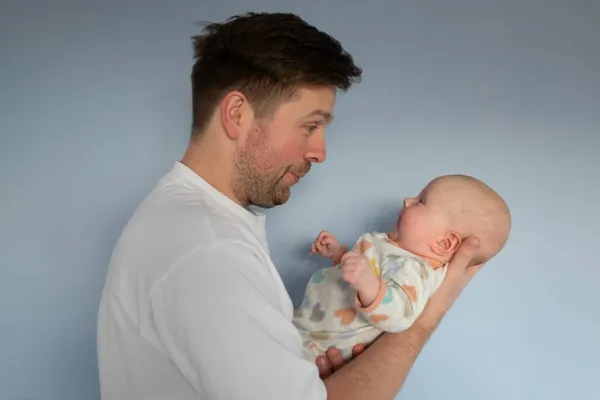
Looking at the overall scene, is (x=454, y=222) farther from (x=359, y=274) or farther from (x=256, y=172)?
(x=256, y=172)

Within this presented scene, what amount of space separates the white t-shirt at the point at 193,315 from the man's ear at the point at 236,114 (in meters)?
0.12

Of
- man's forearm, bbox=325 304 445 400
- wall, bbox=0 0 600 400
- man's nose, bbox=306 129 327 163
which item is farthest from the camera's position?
wall, bbox=0 0 600 400

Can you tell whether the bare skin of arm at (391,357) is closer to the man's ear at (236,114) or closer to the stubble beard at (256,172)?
the stubble beard at (256,172)

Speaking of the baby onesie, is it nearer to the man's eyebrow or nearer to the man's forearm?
the man's forearm

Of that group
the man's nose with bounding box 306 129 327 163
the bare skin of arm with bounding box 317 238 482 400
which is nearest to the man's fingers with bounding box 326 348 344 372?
the bare skin of arm with bounding box 317 238 482 400

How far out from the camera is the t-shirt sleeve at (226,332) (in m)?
0.86

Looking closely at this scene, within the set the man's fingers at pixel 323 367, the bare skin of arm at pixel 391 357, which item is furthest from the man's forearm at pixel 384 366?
the man's fingers at pixel 323 367

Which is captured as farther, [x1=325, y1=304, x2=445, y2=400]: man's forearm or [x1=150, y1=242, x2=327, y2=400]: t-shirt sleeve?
[x1=325, y1=304, x2=445, y2=400]: man's forearm

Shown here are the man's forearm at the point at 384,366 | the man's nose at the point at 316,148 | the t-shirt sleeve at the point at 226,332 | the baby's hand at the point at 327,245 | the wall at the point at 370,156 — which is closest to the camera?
the t-shirt sleeve at the point at 226,332

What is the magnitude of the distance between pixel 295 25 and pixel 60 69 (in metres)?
0.90

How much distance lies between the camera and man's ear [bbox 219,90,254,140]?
3.65 feet

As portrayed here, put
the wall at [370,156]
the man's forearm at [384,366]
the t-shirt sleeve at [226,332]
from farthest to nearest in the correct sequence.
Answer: the wall at [370,156] < the man's forearm at [384,366] < the t-shirt sleeve at [226,332]

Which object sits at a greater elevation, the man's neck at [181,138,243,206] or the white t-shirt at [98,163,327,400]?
the man's neck at [181,138,243,206]

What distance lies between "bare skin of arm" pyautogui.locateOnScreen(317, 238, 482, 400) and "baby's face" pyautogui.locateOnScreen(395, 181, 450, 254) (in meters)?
0.07
